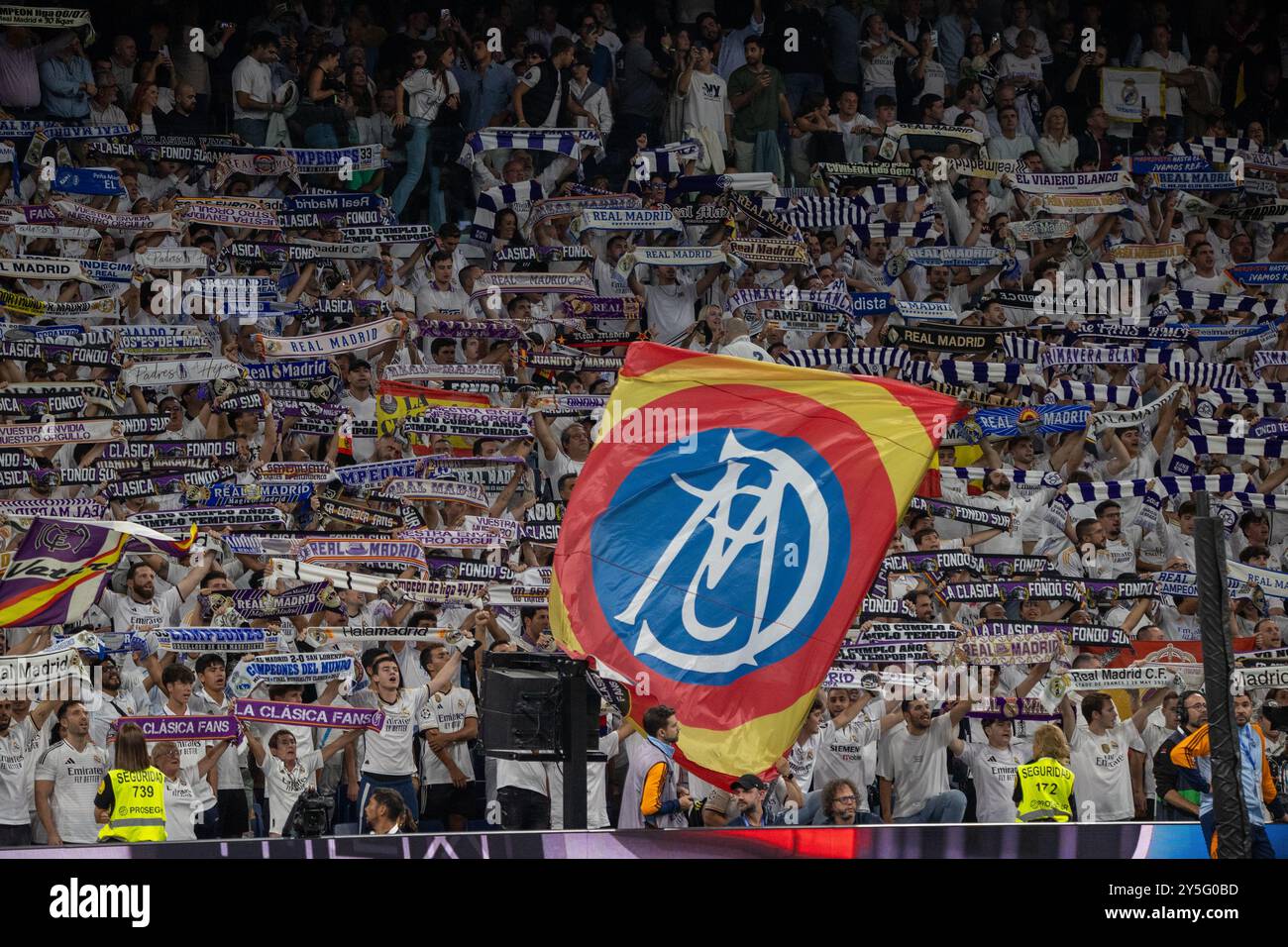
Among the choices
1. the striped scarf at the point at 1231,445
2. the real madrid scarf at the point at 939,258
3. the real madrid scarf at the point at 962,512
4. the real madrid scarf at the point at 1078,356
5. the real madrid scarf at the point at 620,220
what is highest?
the real madrid scarf at the point at 620,220

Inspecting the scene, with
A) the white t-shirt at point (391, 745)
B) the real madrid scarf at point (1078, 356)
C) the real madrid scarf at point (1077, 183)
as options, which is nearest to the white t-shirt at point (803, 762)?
the white t-shirt at point (391, 745)

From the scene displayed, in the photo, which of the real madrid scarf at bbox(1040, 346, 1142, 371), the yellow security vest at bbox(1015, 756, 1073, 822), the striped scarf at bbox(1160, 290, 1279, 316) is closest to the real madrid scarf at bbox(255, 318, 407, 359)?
the real madrid scarf at bbox(1040, 346, 1142, 371)

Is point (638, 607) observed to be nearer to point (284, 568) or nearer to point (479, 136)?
point (284, 568)

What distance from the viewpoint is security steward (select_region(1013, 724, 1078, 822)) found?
11.6 meters

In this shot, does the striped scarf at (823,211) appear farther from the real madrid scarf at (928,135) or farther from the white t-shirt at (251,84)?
the white t-shirt at (251,84)

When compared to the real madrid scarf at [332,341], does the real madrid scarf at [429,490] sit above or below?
below

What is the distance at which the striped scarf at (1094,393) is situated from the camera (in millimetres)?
16297

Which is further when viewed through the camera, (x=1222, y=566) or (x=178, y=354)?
(x=178, y=354)

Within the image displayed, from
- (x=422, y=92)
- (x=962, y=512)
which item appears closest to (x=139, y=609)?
(x=962, y=512)

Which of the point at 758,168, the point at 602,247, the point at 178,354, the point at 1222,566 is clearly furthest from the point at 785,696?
the point at 758,168

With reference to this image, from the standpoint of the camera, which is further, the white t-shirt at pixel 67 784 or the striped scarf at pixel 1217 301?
the striped scarf at pixel 1217 301

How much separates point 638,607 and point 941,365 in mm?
8592

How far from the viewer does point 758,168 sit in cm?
1897

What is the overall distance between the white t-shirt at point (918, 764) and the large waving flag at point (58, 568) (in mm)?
4850
